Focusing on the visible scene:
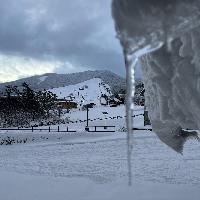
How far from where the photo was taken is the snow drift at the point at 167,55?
2.22 m

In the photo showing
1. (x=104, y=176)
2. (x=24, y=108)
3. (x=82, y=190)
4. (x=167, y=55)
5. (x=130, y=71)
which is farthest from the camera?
(x=24, y=108)

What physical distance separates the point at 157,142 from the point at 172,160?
20.0 feet

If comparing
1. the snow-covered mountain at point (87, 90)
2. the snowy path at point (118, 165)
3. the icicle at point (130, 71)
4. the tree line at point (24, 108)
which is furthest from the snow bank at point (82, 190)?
the snow-covered mountain at point (87, 90)

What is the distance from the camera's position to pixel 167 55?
3693 mm

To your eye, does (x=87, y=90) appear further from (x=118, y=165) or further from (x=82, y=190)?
(x=82, y=190)

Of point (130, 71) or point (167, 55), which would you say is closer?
point (130, 71)

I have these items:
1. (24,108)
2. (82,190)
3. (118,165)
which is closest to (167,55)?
(82,190)

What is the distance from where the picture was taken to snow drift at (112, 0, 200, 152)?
2.22 meters

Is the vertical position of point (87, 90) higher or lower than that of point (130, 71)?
higher

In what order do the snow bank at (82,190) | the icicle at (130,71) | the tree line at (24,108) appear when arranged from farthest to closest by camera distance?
1. the tree line at (24,108)
2. the snow bank at (82,190)
3. the icicle at (130,71)

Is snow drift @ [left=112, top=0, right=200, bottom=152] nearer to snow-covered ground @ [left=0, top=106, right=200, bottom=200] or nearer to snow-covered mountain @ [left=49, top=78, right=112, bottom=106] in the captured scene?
snow-covered ground @ [left=0, top=106, right=200, bottom=200]

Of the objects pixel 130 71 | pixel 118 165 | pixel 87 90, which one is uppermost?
pixel 87 90

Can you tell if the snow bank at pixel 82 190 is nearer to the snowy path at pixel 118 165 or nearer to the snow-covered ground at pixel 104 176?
the snow-covered ground at pixel 104 176

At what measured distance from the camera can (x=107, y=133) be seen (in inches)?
1058
